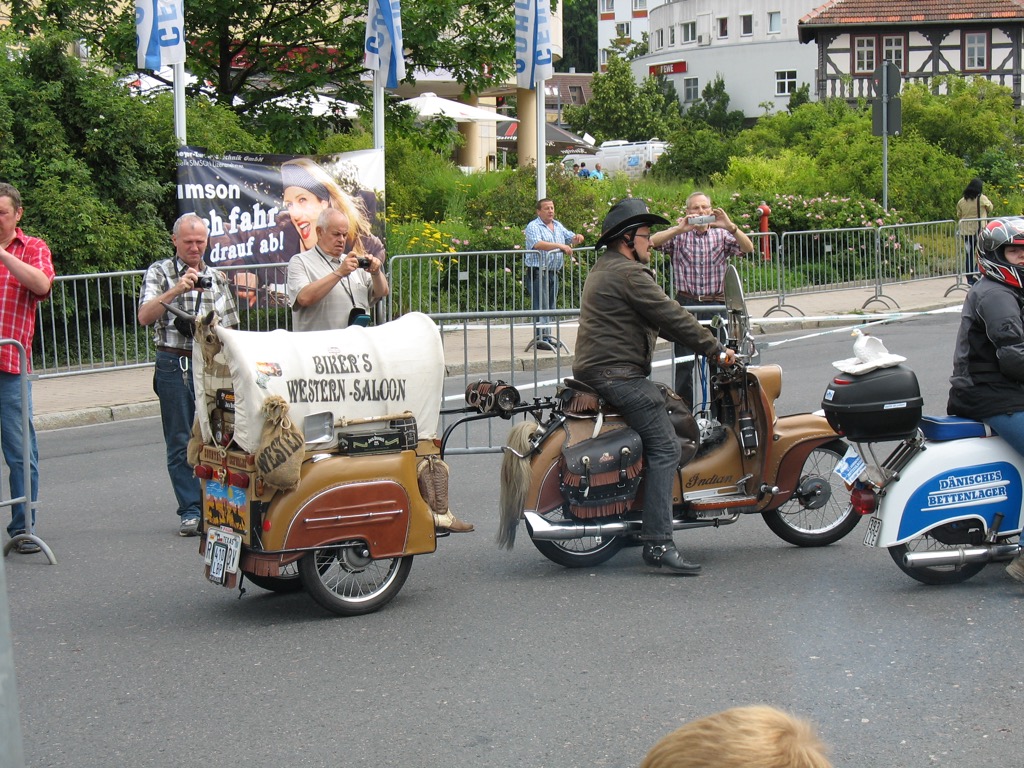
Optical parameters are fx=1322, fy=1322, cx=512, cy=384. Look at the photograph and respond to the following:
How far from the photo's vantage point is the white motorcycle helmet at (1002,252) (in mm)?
6301

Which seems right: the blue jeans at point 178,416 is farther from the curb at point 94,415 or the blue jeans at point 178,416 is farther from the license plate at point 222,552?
the curb at point 94,415

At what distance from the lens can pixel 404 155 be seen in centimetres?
2775

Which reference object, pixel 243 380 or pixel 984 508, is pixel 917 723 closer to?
pixel 984 508

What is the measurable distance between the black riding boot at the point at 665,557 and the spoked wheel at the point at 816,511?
2.34ft

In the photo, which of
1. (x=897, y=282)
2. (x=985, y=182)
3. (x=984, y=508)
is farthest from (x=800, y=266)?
(x=984, y=508)

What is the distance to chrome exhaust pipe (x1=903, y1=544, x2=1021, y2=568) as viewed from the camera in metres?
6.28

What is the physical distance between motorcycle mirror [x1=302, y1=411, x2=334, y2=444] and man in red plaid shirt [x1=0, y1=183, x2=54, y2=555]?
2.29 metres

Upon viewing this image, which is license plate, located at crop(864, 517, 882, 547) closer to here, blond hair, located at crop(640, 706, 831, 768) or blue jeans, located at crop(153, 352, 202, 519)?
blue jeans, located at crop(153, 352, 202, 519)

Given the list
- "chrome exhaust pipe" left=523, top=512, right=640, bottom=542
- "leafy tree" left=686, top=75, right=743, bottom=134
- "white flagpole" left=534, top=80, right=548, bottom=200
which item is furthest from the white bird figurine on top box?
"leafy tree" left=686, top=75, right=743, bottom=134

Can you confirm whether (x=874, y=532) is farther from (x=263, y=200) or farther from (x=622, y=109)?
(x=622, y=109)

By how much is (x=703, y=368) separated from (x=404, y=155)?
20228 mm

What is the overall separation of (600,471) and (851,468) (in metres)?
1.23

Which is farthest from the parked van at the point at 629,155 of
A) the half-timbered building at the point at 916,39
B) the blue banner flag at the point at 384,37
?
the blue banner flag at the point at 384,37

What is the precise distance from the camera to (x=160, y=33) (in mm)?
15047
